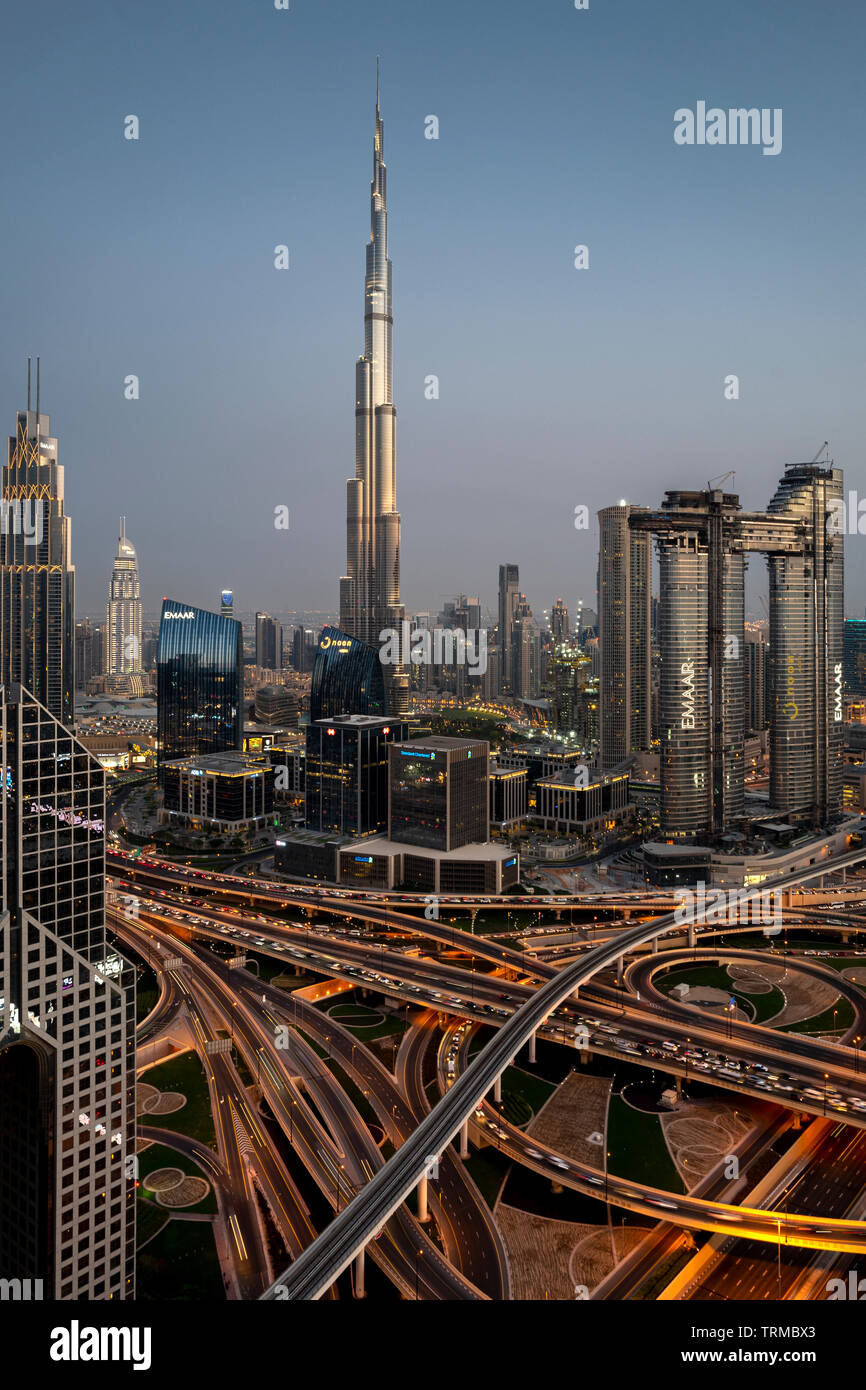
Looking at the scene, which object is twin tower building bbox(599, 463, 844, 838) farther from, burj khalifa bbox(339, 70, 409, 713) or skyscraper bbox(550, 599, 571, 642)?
skyscraper bbox(550, 599, 571, 642)

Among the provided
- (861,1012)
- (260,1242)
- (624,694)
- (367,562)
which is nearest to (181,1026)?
(260,1242)

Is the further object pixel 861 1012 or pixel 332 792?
pixel 332 792

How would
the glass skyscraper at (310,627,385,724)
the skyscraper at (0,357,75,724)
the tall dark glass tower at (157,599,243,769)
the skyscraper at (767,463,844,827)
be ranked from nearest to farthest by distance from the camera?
the skyscraper at (767,463,844,827) < the glass skyscraper at (310,627,385,724) < the tall dark glass tower at (157,599,243,769) < the skyscraper at (0,357,75,724)

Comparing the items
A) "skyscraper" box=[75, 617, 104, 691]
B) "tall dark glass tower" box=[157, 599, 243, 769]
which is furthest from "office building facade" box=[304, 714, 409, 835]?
"skyscraper" box=[75, 617, 104, 691]

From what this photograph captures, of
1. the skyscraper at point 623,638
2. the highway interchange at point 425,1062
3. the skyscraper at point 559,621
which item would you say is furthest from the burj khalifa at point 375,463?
the highway interchange at point 425,1062
